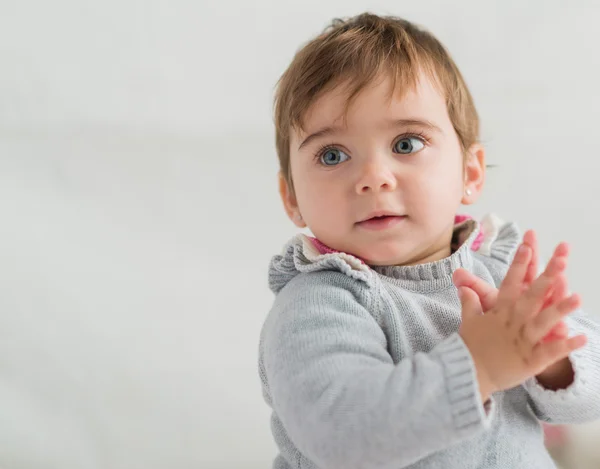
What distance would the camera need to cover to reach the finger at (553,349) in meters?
0.87

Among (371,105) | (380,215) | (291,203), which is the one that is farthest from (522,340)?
(291,203)

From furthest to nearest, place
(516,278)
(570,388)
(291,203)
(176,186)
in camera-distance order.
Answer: (176,186)
(291,203)
(570,388)
(516,278)

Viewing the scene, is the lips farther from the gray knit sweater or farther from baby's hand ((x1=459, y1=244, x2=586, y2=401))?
baby's hand ((x1=459, y1=244, x2=586, y2=401))

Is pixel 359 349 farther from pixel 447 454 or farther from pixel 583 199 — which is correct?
pixel 583 199

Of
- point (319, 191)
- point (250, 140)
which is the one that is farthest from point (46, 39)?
point (319, 191)

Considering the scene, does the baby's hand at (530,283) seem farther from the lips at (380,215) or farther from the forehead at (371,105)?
the forehead at (371,105)

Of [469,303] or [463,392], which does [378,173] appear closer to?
[469,303]

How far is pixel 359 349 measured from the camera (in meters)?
0.92

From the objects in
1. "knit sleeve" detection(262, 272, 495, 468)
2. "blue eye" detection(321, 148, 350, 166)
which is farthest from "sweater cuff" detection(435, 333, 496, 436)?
"blue eye" detection(321, 148, 350, 166)

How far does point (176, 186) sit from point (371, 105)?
2.92 feet

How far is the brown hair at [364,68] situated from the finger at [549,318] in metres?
0.36

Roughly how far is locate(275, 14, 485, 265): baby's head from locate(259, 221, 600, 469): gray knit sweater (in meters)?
0.04

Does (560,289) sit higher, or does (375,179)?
(375,179)

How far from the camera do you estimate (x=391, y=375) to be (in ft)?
2.83
